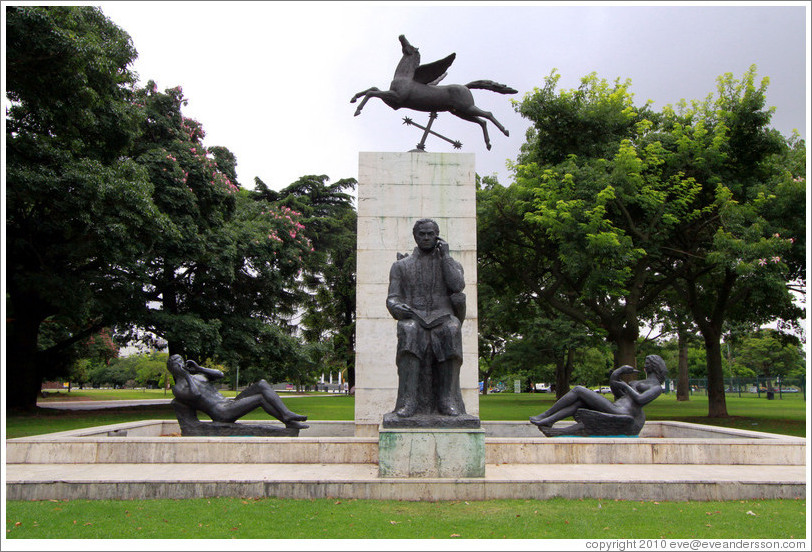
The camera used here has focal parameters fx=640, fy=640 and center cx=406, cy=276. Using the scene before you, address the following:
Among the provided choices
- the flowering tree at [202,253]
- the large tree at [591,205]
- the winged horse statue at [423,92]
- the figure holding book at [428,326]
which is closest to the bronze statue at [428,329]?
the figure holding book at [428,326]

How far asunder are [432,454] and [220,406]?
4467 mm

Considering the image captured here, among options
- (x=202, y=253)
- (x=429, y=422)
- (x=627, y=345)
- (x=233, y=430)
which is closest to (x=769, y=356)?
(x=627, y=345)

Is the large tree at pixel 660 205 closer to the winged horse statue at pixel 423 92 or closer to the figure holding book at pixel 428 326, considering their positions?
the winged horse statue at pixel 423 92

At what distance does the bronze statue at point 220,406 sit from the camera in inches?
400

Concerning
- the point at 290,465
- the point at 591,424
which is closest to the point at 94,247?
the point at 290,465

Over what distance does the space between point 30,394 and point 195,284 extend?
6.25 m

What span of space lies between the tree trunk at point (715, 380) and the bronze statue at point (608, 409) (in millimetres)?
11271

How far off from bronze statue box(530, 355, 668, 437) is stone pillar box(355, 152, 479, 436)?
180 centimetres

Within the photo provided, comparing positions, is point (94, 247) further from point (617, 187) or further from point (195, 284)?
point (617, 187)

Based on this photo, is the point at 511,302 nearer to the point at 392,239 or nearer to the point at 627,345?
the point at 627,345

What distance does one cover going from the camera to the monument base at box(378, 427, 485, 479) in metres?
7.17

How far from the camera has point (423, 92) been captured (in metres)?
12.1

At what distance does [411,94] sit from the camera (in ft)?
39.7

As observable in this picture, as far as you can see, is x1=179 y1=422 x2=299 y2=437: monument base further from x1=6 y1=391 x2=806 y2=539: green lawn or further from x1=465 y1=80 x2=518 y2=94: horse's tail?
x1=465 y1=80 x2=518 y2=94: horse's tail
